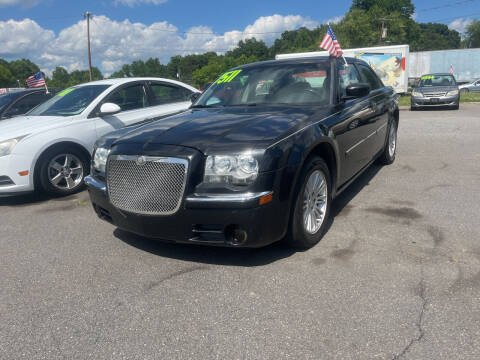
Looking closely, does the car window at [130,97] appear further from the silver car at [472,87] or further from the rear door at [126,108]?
the silver car at [472,87]

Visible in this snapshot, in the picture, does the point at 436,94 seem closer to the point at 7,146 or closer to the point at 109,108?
the point at 109,108

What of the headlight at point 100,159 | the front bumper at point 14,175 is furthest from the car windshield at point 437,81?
the headlight at point 100,159

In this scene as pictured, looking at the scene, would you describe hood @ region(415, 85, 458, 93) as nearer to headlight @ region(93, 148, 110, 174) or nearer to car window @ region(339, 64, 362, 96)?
car window @ region(339, 64, 362, 96)

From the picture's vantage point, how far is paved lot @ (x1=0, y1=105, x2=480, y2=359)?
222 cm

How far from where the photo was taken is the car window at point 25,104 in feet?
27.7

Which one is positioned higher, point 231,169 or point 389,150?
point 231,169

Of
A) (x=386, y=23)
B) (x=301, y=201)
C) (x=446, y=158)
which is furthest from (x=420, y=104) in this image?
(x=386, y=23)

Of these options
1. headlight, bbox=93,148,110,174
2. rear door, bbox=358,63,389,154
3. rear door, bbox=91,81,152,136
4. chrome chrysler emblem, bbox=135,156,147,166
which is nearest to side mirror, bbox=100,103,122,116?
rear door, bbox=91,81,152,136

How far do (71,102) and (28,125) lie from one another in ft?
3.05

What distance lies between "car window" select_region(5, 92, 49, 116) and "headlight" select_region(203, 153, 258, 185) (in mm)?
7339

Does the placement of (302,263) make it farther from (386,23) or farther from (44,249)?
(386,23)

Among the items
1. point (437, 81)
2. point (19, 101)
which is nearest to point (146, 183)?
point (19, 101)

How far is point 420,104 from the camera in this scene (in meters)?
15.9

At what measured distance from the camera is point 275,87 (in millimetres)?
4219
